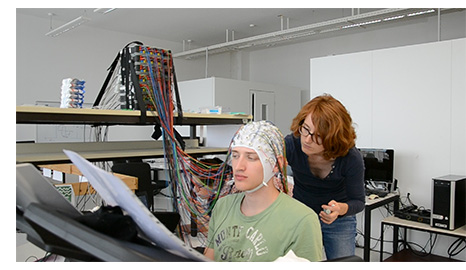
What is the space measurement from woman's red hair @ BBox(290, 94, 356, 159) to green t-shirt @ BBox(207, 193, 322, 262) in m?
0.47

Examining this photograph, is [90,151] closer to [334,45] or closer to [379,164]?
[379,164]

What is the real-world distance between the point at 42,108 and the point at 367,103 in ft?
11.5

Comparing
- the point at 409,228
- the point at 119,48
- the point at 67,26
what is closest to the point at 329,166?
the point at 409,228

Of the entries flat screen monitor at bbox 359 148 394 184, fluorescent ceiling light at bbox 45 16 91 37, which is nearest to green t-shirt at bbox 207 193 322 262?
flat screen monitor at bbox 359 148 394 184

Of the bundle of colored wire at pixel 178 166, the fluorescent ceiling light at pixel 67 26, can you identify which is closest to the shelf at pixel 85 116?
the bundle of colored wire at pixel 178 166

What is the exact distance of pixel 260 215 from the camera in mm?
1254

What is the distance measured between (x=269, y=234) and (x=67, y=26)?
5.50m

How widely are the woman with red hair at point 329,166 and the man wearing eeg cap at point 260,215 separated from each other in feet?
→ 1.23

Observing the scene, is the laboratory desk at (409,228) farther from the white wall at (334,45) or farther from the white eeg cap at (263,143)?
the white wall at (334,45)

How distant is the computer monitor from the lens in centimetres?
384

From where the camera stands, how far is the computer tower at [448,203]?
3188mm

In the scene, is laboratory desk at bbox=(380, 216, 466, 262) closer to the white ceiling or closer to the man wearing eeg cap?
the man wearing eeg cap
